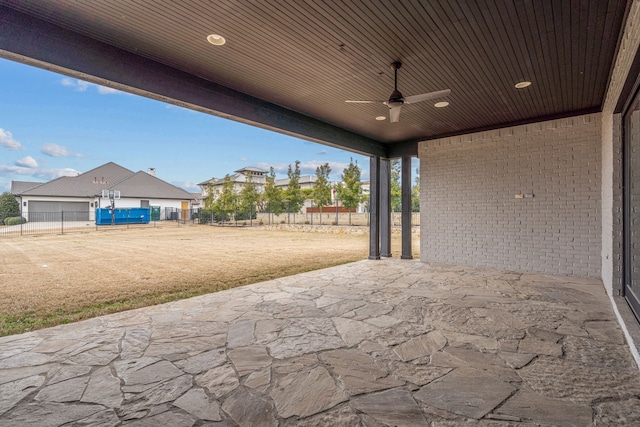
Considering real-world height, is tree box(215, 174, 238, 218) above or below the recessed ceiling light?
below

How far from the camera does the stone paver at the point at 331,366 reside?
170cm

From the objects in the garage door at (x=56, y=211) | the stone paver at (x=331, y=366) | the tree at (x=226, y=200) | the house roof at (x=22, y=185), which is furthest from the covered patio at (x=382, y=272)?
the tree at (x=226, y=200)

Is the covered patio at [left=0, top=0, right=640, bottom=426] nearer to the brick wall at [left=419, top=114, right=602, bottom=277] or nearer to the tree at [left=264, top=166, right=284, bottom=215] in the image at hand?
the brick wall at [left=419, top=114, right=602, bottom=277]

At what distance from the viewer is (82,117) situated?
2288 cm

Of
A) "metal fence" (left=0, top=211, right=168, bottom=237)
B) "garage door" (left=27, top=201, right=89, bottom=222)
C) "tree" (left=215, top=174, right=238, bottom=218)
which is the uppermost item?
"tree" (left=215, top=174, right=238, bottom=218)

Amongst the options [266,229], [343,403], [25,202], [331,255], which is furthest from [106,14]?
[266,229]

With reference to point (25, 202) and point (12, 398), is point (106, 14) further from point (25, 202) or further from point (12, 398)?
point (25, 202)

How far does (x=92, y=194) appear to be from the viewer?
49.0 feet

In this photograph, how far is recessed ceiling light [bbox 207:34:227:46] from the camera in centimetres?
299

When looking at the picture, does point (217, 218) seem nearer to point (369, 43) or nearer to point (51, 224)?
point (51, 224)

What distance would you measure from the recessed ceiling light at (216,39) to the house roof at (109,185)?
14.1 meters

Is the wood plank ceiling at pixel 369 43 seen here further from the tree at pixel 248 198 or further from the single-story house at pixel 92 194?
the tree at pixel 248 198

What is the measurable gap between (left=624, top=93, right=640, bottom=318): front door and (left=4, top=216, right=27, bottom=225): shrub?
45.7 feet

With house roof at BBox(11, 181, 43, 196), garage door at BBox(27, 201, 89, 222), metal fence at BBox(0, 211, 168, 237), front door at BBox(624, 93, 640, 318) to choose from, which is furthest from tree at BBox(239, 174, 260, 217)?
front door at BBox(624, 93, 640, 318)
